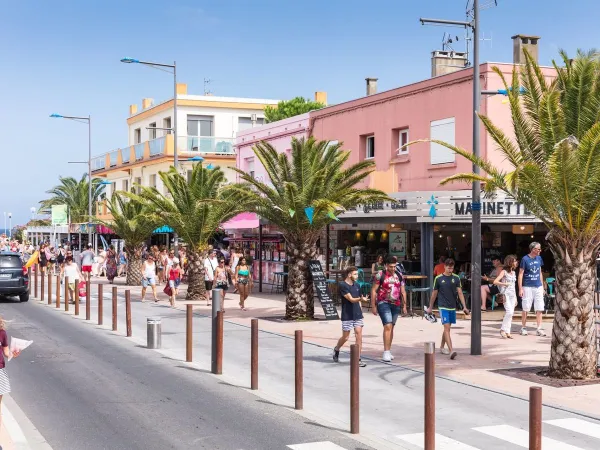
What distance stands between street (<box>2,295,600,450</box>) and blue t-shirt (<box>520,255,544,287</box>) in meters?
4.72

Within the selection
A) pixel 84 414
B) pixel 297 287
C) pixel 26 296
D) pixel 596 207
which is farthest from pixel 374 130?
pixel 84 414

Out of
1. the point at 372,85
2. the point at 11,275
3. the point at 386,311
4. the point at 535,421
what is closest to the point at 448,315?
the point at 386,311

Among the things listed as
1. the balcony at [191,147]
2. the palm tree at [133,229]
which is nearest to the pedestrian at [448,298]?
the palm tree at [133,229]

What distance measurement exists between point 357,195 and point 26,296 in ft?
42.0

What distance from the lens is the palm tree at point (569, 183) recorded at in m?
12.0

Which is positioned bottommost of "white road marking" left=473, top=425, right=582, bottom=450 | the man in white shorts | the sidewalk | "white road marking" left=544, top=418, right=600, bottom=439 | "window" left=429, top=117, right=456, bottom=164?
"white road marking" left=473, top=425, right=582, bottom=450

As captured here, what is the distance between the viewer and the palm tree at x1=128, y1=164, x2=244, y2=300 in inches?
1044

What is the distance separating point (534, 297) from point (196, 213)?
41.0ft

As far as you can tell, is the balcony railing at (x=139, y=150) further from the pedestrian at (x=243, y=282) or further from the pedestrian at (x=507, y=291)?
the pedestrian at (x=507, y=291)

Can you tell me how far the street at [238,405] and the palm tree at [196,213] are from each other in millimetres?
10713

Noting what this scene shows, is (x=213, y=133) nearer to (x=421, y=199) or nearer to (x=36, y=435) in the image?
(x=421, y=199)

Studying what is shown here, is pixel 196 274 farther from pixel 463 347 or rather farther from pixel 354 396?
pixel 354 396

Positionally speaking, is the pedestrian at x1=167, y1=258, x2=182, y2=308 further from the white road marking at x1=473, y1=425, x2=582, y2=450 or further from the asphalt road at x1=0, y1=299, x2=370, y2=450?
the white road marking at x1=473, y1=425, x2=582, y2=450

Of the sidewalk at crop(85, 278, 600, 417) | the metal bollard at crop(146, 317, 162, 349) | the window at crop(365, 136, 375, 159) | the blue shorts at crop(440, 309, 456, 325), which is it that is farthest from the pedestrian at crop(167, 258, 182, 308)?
the blue shorts at crop(440, 309, 456, 325)
